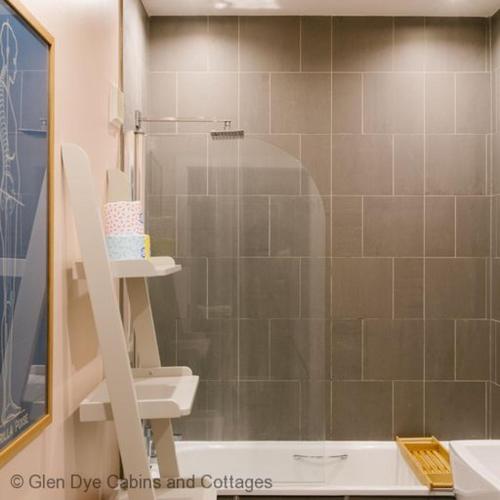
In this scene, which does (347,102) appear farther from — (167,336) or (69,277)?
(69,277)

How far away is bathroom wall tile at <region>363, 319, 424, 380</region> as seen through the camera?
2586 mm

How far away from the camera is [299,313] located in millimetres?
2102

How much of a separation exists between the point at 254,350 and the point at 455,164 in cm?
140

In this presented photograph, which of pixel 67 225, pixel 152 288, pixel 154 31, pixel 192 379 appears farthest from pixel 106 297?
pixel 154 31

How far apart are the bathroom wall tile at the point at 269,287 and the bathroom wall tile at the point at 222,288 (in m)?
0.03

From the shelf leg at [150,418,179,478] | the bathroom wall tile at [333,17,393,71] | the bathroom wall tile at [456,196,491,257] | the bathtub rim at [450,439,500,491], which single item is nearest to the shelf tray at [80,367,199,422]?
the shelf leg at [150,418,179,478]

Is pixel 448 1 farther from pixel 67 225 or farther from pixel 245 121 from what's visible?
pixel 67 225

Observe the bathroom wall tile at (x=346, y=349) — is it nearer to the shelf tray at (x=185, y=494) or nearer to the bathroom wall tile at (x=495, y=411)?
the bathroom wall tile at (x=495, y=411)

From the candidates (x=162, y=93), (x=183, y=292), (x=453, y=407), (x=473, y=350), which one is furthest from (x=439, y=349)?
(x=162, y=93)

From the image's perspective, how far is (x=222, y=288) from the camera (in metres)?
2.06

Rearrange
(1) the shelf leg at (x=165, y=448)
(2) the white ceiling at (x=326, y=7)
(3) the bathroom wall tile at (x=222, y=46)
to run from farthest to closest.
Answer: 1. (3) the bathroom wall tile at (x=222, y=46)
2. (2) the white ceiling at (x=326, y=7)
3. (1) the shelf leg at (x=165, y=448)

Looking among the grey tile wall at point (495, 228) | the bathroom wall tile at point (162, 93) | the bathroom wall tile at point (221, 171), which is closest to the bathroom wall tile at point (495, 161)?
the grey tile wall at point (495, 228)

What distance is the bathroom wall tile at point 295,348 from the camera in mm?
2096

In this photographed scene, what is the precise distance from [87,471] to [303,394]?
0.90m
